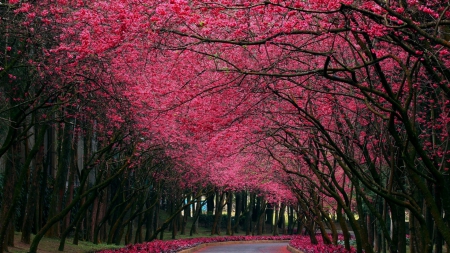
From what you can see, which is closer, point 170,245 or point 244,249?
point 170,245

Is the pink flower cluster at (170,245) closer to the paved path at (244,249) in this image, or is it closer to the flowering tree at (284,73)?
the paved path at (244,249)

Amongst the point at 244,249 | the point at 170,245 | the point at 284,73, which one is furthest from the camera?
the point at 244,249

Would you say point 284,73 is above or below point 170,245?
above

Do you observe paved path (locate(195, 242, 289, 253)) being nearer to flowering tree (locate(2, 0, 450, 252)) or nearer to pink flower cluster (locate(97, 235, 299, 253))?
pink flower cluster (locate(97, 235, 299, 253))

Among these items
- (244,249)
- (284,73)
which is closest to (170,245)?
(244,249)

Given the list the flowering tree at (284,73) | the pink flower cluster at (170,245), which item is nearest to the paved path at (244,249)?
the pink flower cluster at (170,245)

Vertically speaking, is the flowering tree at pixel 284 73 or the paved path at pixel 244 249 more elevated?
the flowering tree at pixel 284 73

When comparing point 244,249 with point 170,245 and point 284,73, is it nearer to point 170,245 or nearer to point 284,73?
point 170,245

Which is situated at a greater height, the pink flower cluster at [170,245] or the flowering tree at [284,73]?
the flowering tree at [284,73]

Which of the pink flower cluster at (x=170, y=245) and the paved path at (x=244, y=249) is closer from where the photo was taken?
the pink flower cluster at (x=170, y=245)

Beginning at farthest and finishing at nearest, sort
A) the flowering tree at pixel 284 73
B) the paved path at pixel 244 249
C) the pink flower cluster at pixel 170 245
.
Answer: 1. the paved path at pixel 244 249
2. the pink flower cluster at pixel 170 245
3. the flowering tree at pixel 284 73

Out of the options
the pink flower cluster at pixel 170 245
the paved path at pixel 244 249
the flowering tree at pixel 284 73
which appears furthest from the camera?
the paved path at pixel 244 249

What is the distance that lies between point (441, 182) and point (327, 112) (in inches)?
264

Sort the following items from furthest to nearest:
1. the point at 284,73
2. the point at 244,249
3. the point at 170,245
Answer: the point at 244,249 → the point at 170,245 → the point at 284,73
